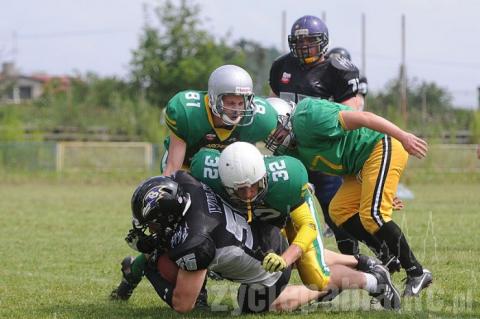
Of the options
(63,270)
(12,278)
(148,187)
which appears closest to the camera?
(148,187)

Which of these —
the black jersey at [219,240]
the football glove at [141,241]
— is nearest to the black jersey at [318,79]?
the black jersey at [219,240]

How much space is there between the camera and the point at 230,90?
506 centimetres

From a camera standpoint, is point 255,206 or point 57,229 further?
point 57,229

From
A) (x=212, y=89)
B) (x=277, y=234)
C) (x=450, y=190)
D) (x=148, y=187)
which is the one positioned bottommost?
(x=450, y=190)

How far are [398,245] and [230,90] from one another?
4.69 ft

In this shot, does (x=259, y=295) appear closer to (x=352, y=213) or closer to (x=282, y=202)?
(x=282, y=202)

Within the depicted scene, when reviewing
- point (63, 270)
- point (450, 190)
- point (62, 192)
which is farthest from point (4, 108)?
point (63, 270)

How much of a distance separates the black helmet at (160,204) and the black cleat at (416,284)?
1619 millimetres

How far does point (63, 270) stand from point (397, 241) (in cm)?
273

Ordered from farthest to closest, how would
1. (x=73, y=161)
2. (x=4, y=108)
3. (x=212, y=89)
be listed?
(x=4, y=108), (x=73, y=161), (x=212, y=89)

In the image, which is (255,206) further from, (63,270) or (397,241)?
(63,270)

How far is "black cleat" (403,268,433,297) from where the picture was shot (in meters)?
5.28

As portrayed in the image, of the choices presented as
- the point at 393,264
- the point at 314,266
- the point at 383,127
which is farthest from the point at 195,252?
the point at 393,264

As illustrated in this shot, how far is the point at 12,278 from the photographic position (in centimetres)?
627
